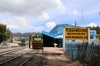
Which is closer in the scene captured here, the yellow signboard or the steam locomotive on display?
the yellow signboard

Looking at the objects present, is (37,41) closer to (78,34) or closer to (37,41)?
(37,41)

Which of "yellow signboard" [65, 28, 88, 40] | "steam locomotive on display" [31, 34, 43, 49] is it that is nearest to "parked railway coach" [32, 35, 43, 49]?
"steam locomotive on display" [31, 34, 43, 49]

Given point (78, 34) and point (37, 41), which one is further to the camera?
point (37, 41)

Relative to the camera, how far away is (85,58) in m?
19.8

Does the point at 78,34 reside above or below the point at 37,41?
above

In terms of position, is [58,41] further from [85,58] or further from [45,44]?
[85,58]

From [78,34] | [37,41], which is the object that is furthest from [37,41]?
[78,34]

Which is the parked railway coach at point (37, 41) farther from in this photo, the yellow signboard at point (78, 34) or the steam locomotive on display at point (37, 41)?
the yellow signboard at point (78, 34)

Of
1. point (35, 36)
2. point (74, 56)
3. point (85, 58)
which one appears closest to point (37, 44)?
point (35, 36)

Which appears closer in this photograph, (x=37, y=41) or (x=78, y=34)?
(x=78, y=34)

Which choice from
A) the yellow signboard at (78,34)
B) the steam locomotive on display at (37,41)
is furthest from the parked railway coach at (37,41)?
the yellow signboard at (78,34)

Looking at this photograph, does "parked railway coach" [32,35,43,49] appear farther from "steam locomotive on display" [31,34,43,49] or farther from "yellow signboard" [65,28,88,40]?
"yellow signboard" [65,28,88,40]

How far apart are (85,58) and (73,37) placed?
55.7 feet

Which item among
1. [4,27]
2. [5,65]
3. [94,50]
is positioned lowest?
[5,65]
